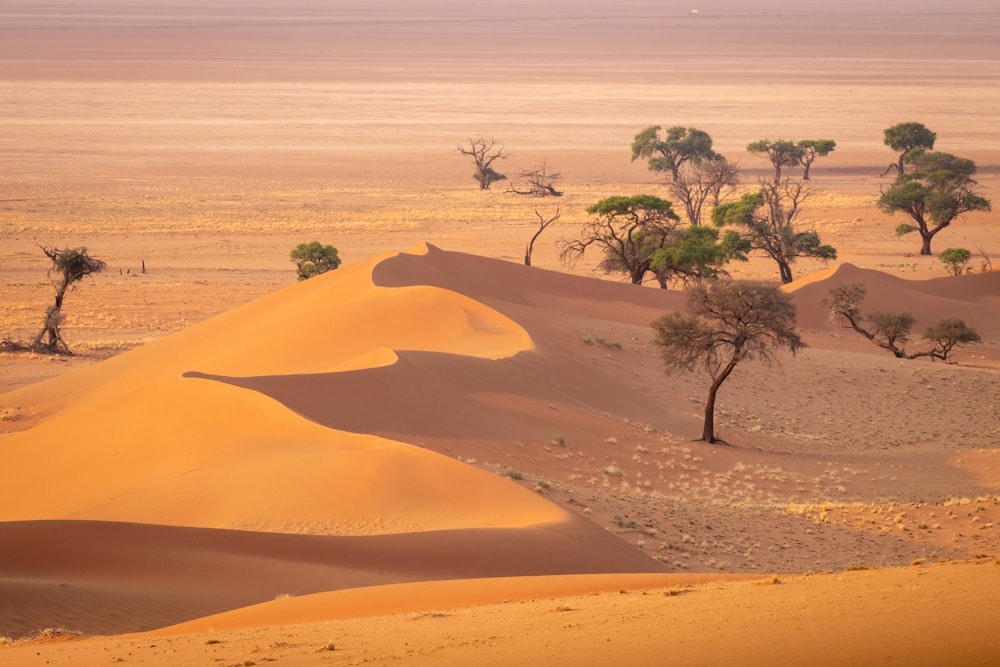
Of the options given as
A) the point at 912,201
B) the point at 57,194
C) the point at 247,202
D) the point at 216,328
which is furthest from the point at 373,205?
the point at 216,328

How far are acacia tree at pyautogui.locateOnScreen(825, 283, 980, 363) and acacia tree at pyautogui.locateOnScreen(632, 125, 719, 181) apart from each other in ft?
137

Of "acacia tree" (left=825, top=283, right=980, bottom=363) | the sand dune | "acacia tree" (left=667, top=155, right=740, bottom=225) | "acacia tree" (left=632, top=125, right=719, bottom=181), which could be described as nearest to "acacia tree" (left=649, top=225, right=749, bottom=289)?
the sand dune

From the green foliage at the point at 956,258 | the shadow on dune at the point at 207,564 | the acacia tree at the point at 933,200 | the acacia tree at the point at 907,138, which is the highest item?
the acacia tree at the point at 907,138

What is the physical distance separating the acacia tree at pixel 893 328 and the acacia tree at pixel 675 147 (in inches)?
1646

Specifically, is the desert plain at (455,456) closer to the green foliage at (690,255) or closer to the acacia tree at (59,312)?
the acacia tree at (59,312)

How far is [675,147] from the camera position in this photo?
80.9 metres

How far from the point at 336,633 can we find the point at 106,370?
22844 mm

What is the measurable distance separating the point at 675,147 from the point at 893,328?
151ft

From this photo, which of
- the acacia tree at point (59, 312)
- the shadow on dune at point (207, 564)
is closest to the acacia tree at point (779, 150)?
the acacia tree at point (59, 312)

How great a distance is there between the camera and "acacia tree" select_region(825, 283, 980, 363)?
36.6 metres

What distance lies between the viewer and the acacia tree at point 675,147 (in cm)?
8012

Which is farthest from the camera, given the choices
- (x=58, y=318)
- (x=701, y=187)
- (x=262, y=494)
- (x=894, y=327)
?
(x=701, y=187)

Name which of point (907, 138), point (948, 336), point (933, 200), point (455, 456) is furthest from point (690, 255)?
point (907, 138)

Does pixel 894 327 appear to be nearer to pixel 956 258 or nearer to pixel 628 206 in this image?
pixel 628 206
